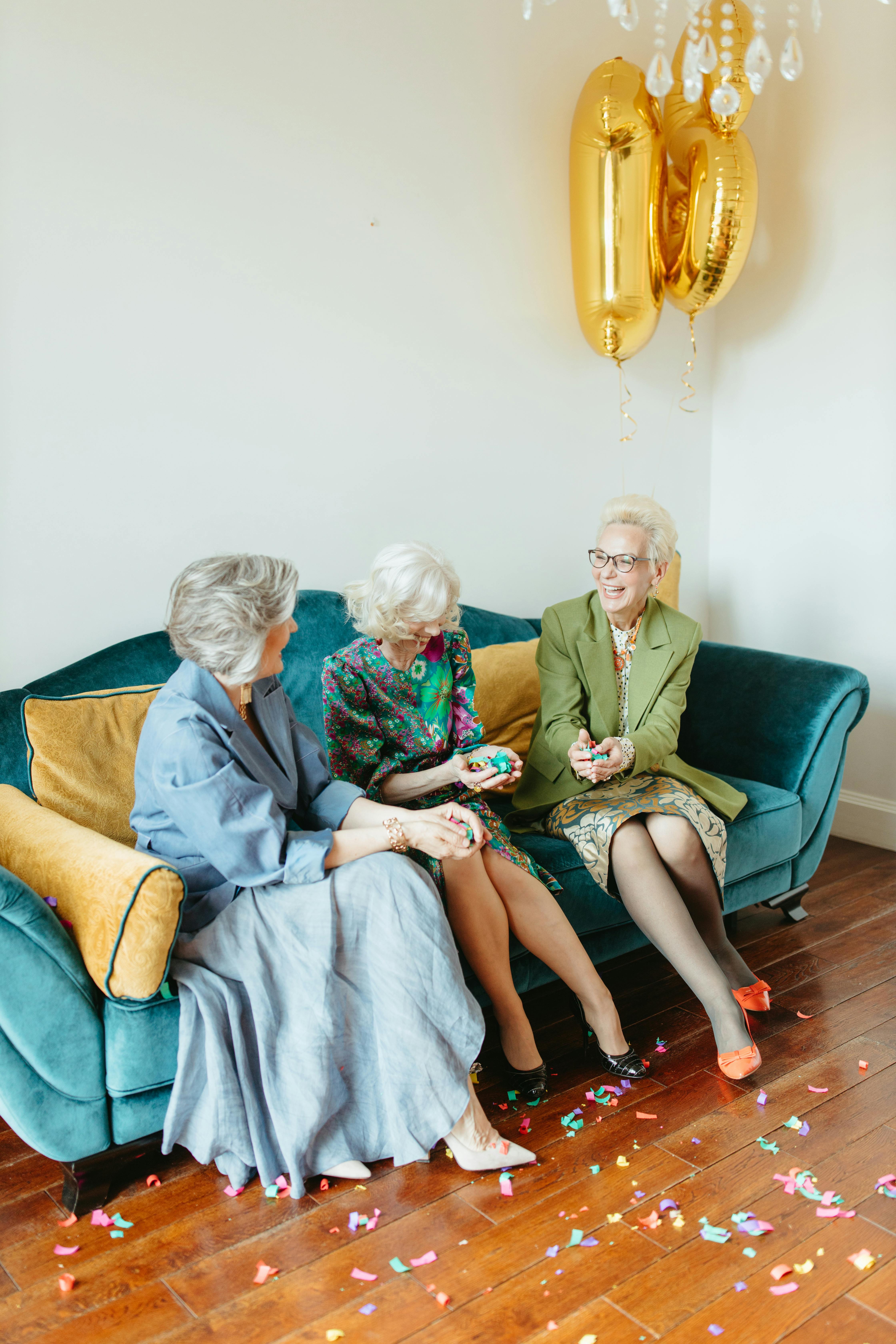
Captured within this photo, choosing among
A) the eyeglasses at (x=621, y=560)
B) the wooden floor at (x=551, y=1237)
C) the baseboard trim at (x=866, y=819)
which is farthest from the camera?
the baseboard trim at (x=866, y=819)

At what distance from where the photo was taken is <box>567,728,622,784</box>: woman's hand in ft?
7.41

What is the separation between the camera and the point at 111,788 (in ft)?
6.91

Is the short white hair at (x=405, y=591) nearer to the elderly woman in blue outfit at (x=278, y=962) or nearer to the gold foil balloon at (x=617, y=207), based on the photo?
the elderly woman in blue outfit at (x=278, y=962)

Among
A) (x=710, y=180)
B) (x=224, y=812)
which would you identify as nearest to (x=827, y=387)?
(x=710, y=180)

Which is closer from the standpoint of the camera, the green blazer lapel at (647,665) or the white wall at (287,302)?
the white wall at (287,302)

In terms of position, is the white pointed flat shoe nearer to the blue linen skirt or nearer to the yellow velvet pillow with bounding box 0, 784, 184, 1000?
the blue linen skirt

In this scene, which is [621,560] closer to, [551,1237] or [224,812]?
[224,812]

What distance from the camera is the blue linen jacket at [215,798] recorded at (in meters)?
1.71

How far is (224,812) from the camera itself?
1.71m

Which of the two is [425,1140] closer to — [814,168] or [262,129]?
[262,129]

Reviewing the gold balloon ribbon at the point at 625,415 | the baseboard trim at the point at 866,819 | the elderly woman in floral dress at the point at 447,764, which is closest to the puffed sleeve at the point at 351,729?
the elderly woman in floral dress at the point at 447,764

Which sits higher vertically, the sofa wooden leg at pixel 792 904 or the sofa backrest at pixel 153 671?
the sofa backrest at pixel 153 671

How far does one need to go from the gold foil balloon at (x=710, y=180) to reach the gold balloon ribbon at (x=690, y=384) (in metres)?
0.51

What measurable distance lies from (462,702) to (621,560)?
1.73 feet
